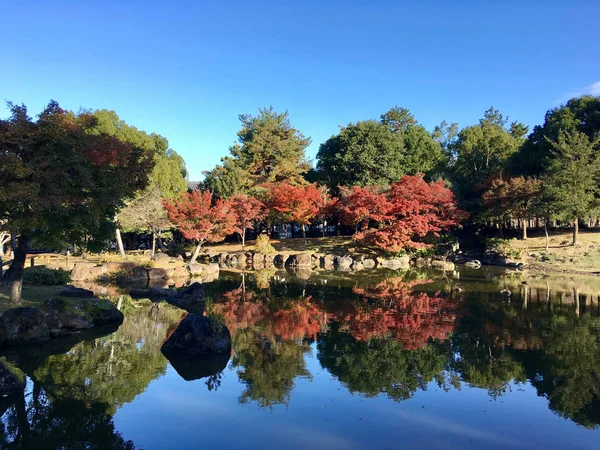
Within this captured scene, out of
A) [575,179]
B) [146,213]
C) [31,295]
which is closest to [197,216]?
[146,213]

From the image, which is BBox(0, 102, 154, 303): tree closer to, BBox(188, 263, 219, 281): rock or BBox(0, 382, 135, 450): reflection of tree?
BBox(0, 382, 135, 450): reflection of tree

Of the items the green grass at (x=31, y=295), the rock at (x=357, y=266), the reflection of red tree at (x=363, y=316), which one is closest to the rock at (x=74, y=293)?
the green grass at (x=31, y=295)

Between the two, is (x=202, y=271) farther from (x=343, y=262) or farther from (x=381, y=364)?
(x=381, y=364)

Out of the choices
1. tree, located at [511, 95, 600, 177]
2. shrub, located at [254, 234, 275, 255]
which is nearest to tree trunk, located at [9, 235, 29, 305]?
shrub, located at [254, 234, 275, 255]

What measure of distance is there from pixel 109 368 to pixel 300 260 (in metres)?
24.0

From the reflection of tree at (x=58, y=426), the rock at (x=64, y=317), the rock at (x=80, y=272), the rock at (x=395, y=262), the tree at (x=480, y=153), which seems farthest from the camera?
the tree at (x=480, y=153)

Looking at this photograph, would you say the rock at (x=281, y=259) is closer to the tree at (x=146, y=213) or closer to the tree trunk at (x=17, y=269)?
the tree at (x=146, y=213)

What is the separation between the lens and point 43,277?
16953mm

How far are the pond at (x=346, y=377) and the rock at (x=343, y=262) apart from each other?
14811 mm

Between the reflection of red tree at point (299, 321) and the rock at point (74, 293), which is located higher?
the rock at point (74, 293)

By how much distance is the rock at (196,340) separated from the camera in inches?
395

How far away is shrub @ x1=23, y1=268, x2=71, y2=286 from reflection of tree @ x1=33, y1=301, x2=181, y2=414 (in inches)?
255

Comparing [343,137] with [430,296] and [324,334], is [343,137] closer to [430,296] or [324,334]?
[430,296]

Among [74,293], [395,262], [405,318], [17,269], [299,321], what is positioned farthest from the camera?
[395,262]
